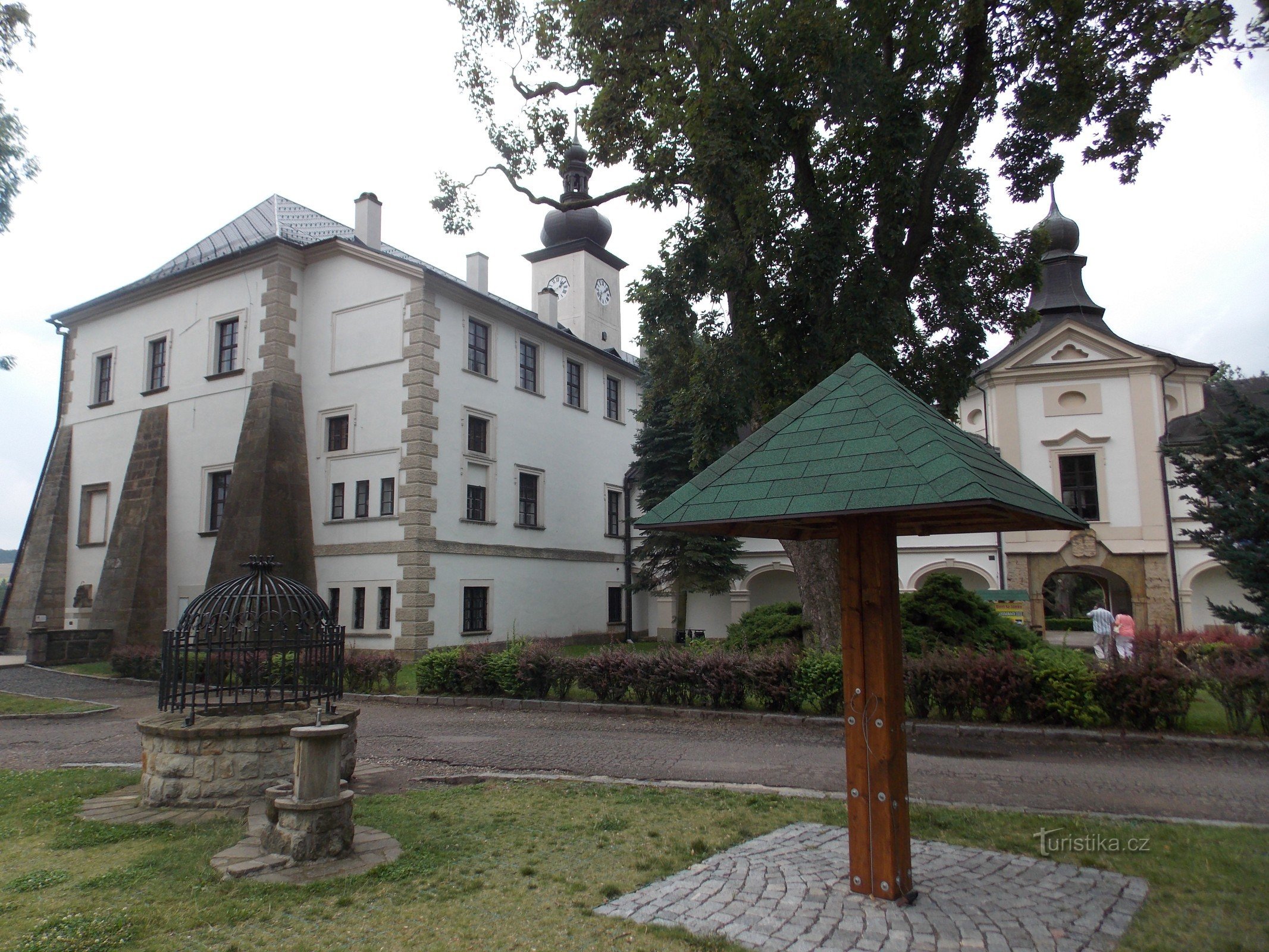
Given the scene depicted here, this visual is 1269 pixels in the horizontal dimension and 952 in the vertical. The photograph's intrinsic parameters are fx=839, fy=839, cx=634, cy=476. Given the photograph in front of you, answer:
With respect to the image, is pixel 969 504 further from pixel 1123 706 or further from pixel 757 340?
pixel 757 340

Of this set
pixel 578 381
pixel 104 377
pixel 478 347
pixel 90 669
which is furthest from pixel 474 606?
pixel 104 377

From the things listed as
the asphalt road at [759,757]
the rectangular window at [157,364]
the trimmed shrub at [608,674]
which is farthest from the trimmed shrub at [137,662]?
the trimmed shrub at [608,674]

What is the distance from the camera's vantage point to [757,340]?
15781mm

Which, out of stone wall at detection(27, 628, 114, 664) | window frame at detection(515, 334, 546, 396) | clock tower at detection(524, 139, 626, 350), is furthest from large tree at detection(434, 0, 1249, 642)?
clock tower at detection(524, 139, 626, 350)

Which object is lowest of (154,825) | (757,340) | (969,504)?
(154,825)

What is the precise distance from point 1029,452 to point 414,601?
21286 mm

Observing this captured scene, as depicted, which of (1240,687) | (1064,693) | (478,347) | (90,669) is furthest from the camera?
(478,347)

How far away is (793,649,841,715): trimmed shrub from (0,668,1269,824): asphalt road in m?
0.61

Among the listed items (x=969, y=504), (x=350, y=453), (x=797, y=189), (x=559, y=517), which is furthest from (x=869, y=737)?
(x=559, y=517)

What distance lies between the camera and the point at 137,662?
19.8m

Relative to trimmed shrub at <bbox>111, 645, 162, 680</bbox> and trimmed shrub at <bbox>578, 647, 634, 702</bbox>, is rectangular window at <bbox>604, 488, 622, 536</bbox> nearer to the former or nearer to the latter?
trimmed shrub at <bbox>111, 645, 162, 680</bbox>

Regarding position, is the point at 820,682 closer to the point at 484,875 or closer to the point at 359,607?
the point at 484,875

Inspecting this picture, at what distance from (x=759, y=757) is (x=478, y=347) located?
1884 cm

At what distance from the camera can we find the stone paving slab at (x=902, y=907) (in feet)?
14.5
